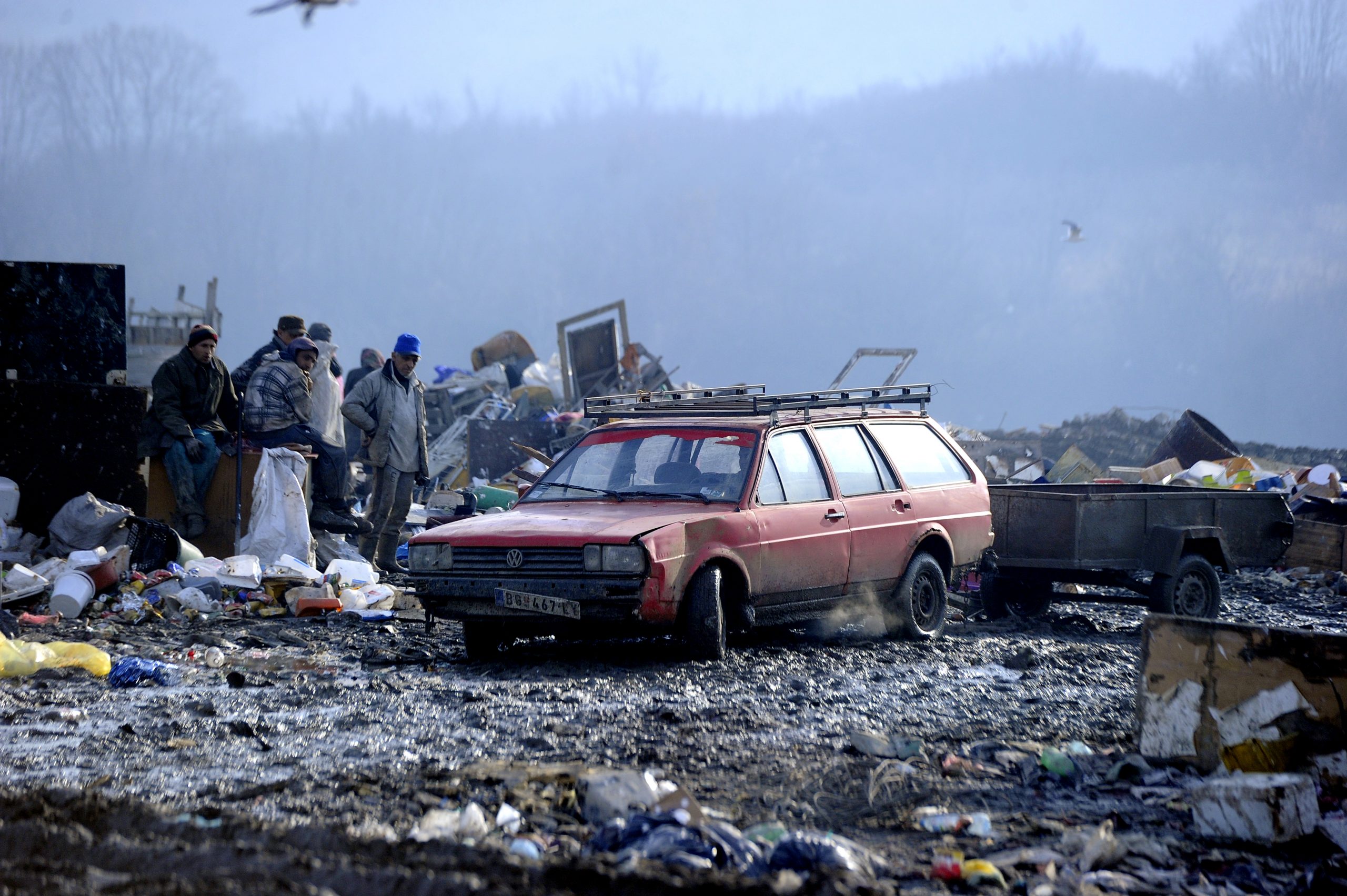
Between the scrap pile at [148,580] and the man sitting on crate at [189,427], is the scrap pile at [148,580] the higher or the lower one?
the lower one

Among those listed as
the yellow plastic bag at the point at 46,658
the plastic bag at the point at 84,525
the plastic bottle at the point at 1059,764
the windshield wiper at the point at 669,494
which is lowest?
the plastic bottle at the point at 1059,764

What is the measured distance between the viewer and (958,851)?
3865 millimetres

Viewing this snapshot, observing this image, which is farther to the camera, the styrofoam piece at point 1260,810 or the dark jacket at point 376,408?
the dark jacket at point 376,408

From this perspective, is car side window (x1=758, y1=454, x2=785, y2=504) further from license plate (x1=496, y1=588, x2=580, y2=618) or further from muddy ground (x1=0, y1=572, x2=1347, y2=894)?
license plate (x1=496, y1=588, x2=580, y2=618)

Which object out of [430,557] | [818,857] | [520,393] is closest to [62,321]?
[430,557]

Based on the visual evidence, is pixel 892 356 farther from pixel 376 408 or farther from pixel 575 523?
pixel 575 523

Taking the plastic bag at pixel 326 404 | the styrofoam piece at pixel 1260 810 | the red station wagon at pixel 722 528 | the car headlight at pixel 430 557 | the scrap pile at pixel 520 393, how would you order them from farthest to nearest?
1. the scrap pile at pixel 520 393
2. the plastic bag at pixel 326 404
3. the car headlight at pixel 430 557
4. the red station wagon at pixel 722 528
5. the styrofoam piece at pixel 1260 810

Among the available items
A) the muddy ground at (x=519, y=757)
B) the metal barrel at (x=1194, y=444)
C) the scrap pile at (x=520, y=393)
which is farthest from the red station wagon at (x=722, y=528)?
the metal barrel at (x=1194, y=444)

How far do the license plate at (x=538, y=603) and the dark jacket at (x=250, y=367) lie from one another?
4.85 meters

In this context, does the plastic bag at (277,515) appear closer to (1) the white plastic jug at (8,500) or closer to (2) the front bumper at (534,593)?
(1) the white plastic jug at (8,500)

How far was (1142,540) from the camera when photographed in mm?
9578

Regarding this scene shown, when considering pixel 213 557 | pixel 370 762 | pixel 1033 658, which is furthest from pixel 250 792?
pixel 213 557

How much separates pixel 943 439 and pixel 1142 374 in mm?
80648

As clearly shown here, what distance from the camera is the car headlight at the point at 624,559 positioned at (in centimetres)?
652
